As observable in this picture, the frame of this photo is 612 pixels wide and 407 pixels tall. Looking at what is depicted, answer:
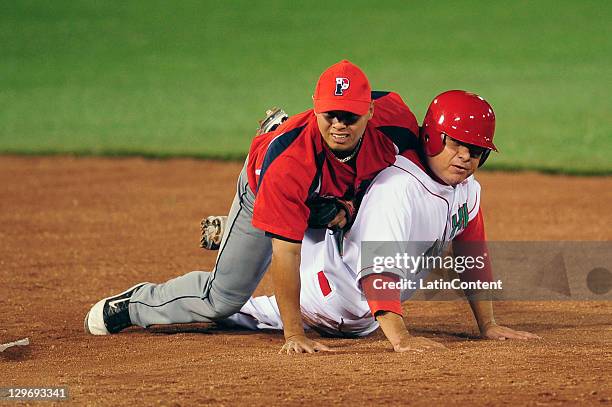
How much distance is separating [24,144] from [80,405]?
8019 mm

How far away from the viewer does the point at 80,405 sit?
11.8 feet

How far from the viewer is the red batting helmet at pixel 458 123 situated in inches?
170

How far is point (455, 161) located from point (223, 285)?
1257mm

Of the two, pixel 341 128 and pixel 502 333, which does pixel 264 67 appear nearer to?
pixel 502 333

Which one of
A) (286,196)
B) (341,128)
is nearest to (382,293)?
(286,196)

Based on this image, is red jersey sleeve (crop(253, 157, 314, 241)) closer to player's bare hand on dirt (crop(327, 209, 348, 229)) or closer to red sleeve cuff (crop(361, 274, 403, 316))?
player's bare hand on dirt (crop(327, 209, 348, 229))

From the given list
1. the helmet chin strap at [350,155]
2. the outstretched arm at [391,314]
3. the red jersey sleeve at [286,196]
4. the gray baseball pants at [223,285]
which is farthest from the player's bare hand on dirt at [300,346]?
the helmet chin strap at [350,155]

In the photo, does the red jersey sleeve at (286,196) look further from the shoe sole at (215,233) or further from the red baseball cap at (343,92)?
the shoe sole at (215,233)

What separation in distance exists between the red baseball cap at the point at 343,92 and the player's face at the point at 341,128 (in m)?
0.03

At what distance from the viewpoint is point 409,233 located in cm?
443

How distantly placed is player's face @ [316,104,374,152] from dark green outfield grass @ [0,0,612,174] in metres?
5.75

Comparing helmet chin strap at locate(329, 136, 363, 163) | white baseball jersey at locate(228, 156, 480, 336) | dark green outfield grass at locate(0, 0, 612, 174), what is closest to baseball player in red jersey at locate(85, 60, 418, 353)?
helmet chin strap at locate(329, 136, 363, 163)

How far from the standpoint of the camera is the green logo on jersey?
15.2 feet

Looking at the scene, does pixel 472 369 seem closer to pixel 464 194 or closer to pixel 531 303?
pixel 464 194
